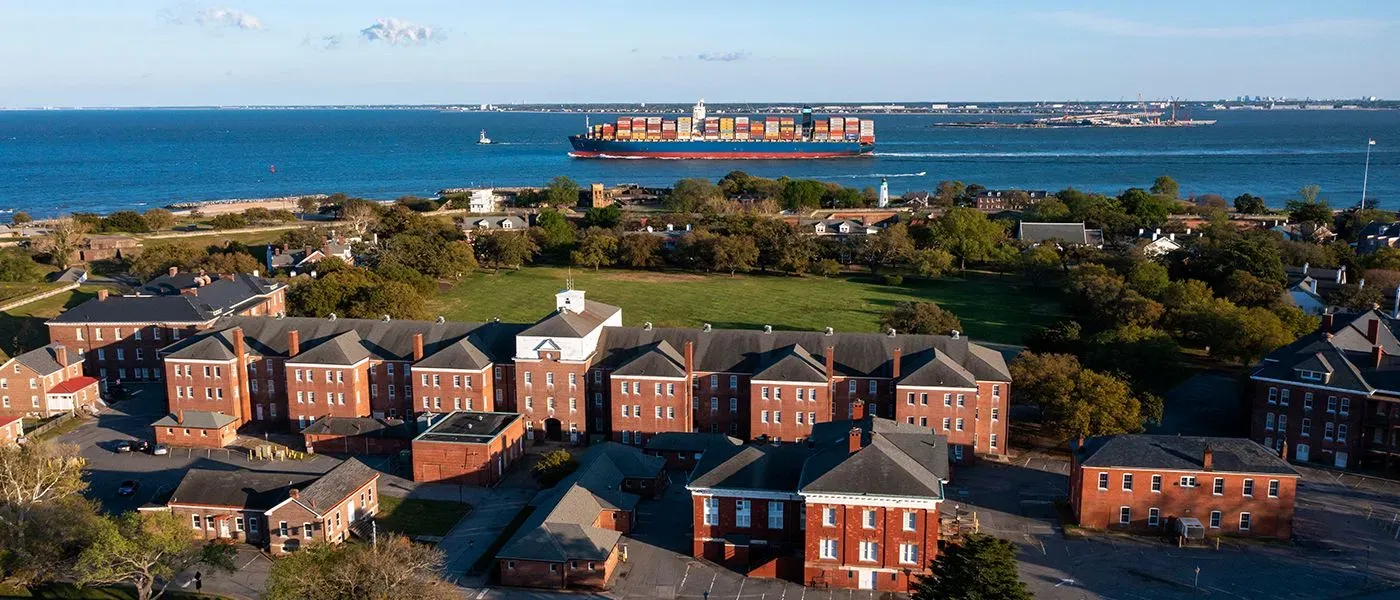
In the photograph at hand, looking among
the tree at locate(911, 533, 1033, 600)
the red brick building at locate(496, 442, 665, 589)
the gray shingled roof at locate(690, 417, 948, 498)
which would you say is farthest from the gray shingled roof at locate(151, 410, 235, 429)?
the tree at locate(911, 533, 1033, 600)

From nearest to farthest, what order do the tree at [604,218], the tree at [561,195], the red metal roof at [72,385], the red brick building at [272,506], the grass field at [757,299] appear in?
the red brick building at [272,506] → the red metal roof at [72,385] → the grass field at [757,299] → the tree at [604,218] → the tree at [561,195]

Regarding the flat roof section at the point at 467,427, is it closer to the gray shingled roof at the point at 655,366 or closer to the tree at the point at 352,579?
the gray shingled roof at the point at 655,366

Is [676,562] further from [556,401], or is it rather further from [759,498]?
[556,401]

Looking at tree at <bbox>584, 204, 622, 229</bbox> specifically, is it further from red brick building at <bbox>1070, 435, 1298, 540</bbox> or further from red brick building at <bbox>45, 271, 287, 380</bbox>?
red brick building at <bbox>1070, 435, 1298, 540</bbox>

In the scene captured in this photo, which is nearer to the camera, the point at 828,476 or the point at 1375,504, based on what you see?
the point at 828,476

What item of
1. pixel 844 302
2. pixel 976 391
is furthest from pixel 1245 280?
pixel 976 391

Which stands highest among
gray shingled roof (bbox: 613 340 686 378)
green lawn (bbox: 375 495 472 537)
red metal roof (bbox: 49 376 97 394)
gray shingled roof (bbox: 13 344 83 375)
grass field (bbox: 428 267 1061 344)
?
gray shingled roof (bbox: 613 340 686 378)

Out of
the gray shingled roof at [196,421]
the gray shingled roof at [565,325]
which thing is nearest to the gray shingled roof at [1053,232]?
the gray shingled roof at [565,325]
